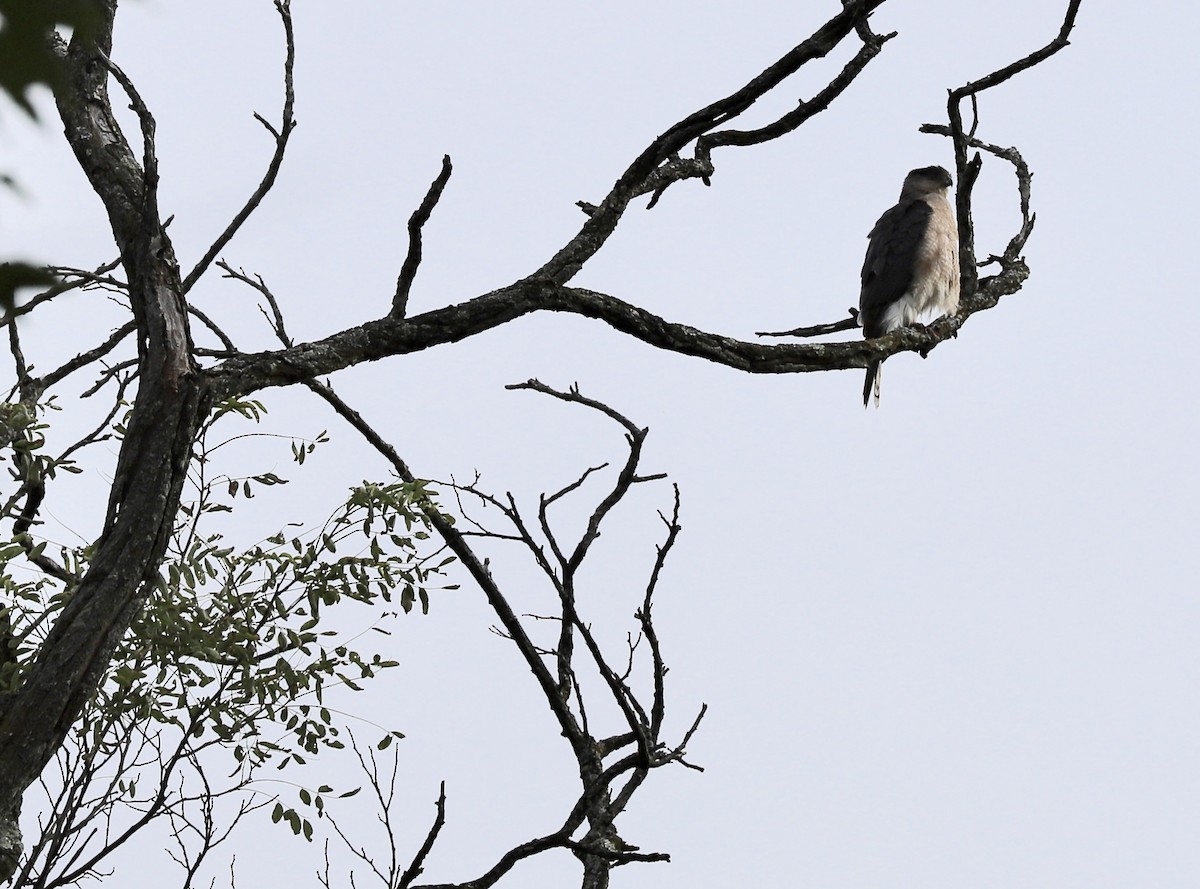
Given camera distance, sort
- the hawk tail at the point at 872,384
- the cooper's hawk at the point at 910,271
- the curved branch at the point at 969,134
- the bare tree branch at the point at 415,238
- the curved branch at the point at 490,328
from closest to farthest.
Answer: the curved branch at the point at 490,328, the bare tree branch at the point at 415,238, the curved branch at the point at 969,134, the hawk tail at the point at 872,384, the cooper's hawk at the point at 910,271

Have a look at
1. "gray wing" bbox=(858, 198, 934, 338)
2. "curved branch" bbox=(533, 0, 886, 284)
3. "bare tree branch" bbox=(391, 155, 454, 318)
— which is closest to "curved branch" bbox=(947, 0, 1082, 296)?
"curved branch" bbox=(533, 0, 886, 284)

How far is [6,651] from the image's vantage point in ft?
11.0

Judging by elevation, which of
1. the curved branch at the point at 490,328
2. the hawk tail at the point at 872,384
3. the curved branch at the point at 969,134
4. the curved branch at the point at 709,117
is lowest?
the curved branch at the point at 490,328

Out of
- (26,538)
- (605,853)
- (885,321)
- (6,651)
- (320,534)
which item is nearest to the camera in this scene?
(605,853)

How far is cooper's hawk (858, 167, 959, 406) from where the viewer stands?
782 cm

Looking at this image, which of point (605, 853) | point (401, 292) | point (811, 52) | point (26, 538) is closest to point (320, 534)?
point (26, 538)

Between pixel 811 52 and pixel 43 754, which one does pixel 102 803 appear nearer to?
pixel 43 754

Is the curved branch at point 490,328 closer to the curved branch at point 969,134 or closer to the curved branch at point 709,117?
the curved branch at point 709,117

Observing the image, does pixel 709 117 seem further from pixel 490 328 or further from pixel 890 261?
pixel 890 261

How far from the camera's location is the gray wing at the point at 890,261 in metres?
7.86

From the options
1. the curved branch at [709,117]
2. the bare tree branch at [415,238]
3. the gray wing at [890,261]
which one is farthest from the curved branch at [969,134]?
the gray wing at [890,261]

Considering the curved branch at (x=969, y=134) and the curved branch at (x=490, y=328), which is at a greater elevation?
the curved branch at (x=969, y=134)

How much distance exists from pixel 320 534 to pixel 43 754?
140cm

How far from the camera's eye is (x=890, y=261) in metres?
7.96
